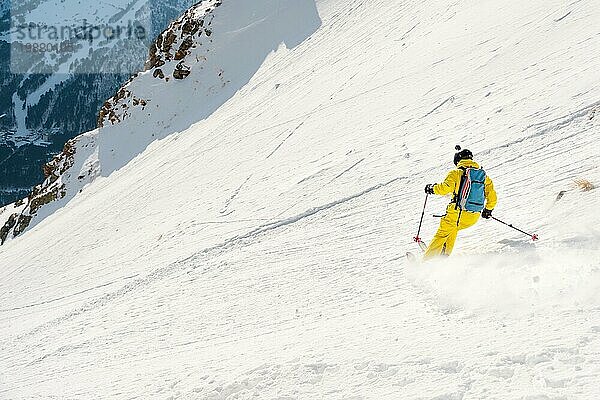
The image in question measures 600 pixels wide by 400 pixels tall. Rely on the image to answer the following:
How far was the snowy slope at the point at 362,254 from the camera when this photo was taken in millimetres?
5066

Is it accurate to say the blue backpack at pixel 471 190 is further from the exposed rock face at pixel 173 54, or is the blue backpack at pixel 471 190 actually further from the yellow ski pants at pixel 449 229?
the exposed rock face at pixel 173 54

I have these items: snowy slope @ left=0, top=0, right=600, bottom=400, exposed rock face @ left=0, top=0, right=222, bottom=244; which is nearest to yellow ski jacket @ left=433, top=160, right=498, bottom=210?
snowy slope @ left=0, top=0, right=600, bottom=400

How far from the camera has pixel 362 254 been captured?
26.7 feet

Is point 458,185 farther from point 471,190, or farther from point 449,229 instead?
point 449,229

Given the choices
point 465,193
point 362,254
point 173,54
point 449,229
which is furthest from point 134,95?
point 465,193

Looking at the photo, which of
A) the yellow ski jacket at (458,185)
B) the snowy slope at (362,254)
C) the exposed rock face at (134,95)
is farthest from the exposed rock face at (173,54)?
the yellow ski jacket at (458,185)

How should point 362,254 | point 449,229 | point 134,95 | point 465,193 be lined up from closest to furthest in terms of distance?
point 465,193, point 449,229, point 362,254, point 134,95

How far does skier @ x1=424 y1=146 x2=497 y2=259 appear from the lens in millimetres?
6574

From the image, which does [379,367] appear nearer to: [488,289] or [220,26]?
[488,289]

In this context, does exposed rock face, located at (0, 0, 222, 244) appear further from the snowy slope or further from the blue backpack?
the blue backpack

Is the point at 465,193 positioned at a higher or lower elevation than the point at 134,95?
lower

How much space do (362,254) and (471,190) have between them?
2200mm

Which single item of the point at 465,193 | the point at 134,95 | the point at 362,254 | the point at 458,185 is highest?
the point at 134,95

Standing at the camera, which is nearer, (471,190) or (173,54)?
(471,190)
